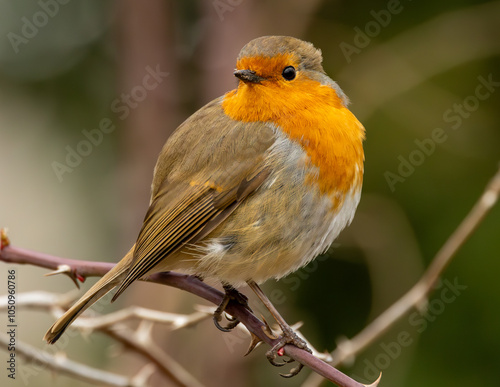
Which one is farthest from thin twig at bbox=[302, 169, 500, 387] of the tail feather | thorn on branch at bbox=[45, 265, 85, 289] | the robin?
thorn on branch at bbox=[45, 265, 85, 289]

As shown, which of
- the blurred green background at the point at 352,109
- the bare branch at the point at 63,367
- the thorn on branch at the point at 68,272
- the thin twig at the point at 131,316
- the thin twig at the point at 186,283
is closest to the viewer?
the thin twig at the point at 186,283

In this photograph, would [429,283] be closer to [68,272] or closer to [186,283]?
[186,283]

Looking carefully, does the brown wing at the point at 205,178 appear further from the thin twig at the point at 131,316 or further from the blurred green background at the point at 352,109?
the blurred green background at the point at 352,109

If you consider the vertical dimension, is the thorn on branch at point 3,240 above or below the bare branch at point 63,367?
above

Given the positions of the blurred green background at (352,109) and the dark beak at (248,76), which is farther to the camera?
the blurred green background at (352,109)

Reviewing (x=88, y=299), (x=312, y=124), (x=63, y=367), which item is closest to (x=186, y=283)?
(x=88, y=299)

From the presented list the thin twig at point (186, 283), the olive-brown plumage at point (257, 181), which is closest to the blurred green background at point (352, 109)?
the olive-brown plumage at point (257, 181)

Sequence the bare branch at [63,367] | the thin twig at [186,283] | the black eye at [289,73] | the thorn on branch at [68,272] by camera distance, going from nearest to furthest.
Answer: the thin twig at [186,283] → the thorn on branch at [68,272] → the bare branch at [63,367] → the black eye at [289,73]

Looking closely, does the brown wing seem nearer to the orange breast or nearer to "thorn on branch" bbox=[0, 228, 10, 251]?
the orange breast

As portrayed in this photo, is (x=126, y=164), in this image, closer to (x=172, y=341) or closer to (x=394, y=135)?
(x=172, y=341)
